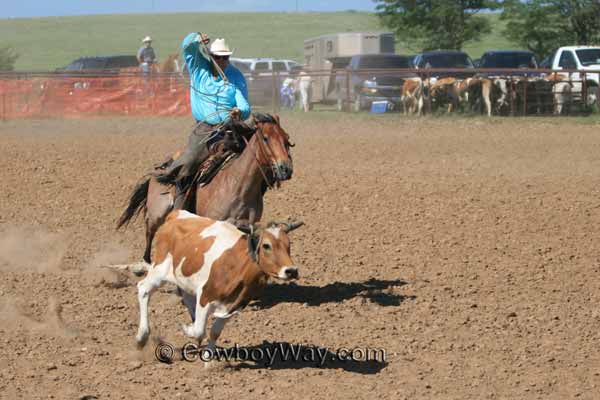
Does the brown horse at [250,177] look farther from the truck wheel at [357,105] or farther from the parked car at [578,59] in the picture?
the parked car at [578,59]

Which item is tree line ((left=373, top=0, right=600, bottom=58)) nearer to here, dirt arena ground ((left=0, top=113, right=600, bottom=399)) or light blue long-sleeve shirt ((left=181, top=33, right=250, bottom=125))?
dirt arena ground ((left=0, top=113, right=600, bottom=399))

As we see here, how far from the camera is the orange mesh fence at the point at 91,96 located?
25.0 metres

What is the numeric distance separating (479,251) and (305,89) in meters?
17.0

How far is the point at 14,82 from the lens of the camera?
81.6 ft

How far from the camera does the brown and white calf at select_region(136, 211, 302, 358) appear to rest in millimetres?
5902

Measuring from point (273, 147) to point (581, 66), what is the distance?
758 inches

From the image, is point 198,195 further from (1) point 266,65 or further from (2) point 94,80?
(1) point 266,65

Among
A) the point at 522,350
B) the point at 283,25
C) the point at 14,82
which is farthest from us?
the point at 283,25

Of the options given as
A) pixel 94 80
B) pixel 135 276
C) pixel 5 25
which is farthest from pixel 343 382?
pixel 5 25

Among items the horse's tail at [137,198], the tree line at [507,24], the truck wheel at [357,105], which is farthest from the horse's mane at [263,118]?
the tree line at [507,24]

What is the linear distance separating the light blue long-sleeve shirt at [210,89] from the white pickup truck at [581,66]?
1602cm

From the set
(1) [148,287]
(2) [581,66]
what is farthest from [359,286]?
(2) [581,66]

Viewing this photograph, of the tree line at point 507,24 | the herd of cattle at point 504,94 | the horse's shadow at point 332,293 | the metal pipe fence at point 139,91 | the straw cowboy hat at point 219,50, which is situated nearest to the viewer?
the horse's shadow at point 332,293

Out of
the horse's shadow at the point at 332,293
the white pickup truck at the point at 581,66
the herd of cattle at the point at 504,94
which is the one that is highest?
the white pickup truck at the point at 581,66
